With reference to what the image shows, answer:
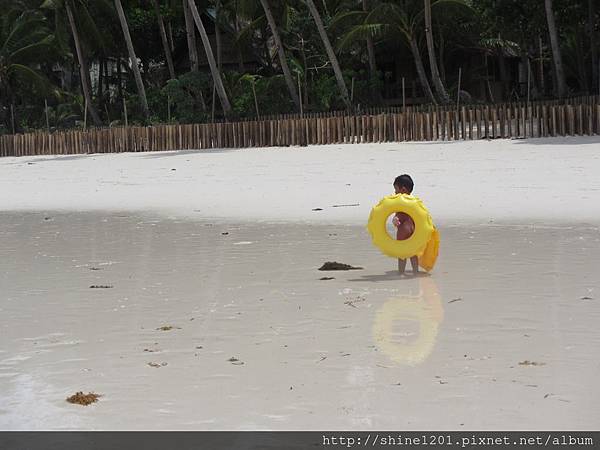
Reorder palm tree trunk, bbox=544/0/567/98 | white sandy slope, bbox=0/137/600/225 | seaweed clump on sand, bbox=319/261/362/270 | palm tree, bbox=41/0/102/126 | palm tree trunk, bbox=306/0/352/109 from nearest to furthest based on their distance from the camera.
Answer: seaweed clump on sand, bbox=319/261/362/270, white sandy slope, bbox=0/137/600/225, palm tree trunk, bbox=544/0/567/98, palm tree trunk, bbox=306/0/352/109, palm tree, bbox=41/0/102/126

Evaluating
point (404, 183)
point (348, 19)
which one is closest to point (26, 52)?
point (348, 19)

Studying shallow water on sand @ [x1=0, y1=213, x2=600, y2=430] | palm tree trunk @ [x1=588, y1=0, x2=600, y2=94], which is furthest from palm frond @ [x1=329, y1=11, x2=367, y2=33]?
shallow water on sand @ [x1=0, y1=213, x2=600, y2=430]

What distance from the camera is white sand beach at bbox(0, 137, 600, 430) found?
15.7 ft

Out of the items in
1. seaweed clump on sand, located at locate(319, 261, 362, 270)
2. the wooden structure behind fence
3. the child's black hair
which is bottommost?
seaweed clump on sand, located at locate(319, 261, 362, 270)

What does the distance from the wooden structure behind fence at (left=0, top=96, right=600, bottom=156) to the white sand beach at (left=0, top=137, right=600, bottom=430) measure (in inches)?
302

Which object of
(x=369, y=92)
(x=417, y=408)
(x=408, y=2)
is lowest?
(x=417, y=408)

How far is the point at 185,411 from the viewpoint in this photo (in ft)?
15.7

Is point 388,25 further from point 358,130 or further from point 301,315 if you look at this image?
point 301,315

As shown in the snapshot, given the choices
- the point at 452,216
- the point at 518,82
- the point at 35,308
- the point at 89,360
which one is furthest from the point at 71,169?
the point at 518,82

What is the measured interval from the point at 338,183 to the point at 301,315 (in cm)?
1090

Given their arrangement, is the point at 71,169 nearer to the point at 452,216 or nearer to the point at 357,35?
the point at 357,35

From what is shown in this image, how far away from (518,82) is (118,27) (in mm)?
18523

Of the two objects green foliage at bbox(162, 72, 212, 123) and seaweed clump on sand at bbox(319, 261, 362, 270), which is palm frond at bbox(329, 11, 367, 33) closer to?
green foliage at bbox(162, 72, 212, 123)

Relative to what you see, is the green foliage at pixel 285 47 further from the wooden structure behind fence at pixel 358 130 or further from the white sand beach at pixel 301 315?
the white sand beach at pixel 301 315
